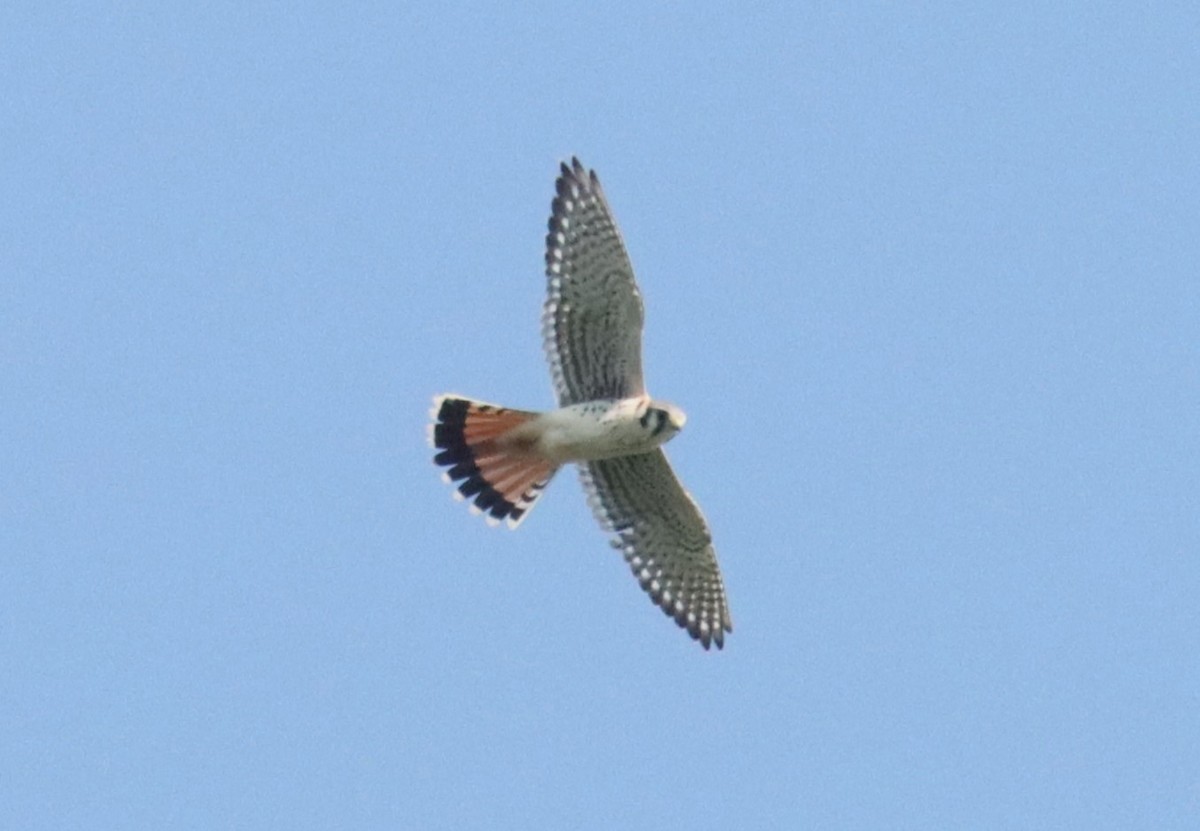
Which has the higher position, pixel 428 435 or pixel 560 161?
pixel 560 161

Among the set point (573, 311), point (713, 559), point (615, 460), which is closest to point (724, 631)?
point (713, 559)

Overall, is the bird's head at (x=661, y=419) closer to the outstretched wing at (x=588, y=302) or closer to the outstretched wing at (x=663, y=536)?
the outstretched wing at (x=588, y=302)

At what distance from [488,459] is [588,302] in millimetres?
1084

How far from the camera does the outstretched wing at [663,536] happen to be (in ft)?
47.5

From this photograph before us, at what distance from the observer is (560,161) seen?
1379 cm

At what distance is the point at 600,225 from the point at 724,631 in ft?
9.18

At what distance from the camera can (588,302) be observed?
13.7 metres

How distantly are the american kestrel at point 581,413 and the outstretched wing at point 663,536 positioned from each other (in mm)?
11

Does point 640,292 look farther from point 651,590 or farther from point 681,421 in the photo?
point 651,590

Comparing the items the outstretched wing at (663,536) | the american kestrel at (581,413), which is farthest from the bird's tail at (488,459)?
the outstretched wing at (663,536)

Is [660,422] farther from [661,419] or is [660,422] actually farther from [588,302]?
[588,302]

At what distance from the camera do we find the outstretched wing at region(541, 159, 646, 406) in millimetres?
13648

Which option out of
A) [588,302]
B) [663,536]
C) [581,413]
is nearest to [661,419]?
[581,413]

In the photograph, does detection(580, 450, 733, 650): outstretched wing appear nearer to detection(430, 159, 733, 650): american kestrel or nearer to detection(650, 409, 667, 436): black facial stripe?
detection(430, 159, 733, 650): american kestrel
